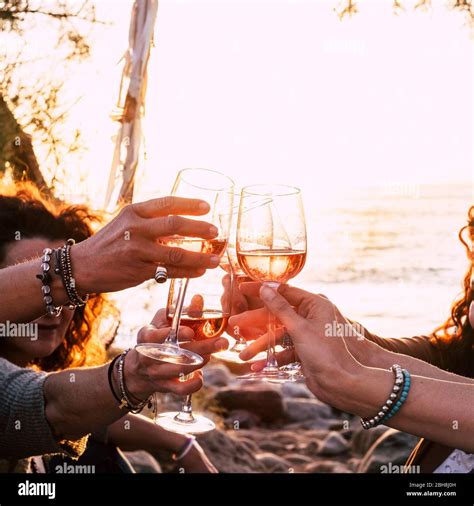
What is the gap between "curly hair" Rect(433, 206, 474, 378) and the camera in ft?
9.92

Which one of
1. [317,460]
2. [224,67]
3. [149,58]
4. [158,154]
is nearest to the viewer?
[149,58]

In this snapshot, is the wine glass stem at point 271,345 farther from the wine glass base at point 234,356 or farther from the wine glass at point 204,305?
the wine glass at point 204,305

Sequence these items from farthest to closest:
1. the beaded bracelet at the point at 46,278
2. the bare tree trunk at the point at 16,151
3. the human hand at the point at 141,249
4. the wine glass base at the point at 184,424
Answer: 1. the bare tree trunk at the point at 16,151
2. the wine glass base at the point at 184,424
3. the beaded bracelet at the point at 46,278
4. the human hand at the point at 141,249

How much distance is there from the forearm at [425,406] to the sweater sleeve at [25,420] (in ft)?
2.81

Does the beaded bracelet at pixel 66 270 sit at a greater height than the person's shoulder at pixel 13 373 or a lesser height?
greater

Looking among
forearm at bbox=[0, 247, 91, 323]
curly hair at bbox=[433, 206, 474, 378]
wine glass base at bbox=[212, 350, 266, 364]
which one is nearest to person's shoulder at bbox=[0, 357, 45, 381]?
forearm at bbox=[0, 247, 91, 323]

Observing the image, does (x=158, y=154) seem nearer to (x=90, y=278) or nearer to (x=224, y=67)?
(x=90, y=278)

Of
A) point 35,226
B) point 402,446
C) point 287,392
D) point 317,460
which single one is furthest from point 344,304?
point 35,226

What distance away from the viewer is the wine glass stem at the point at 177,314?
1.68 metres

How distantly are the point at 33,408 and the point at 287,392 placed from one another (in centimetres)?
774

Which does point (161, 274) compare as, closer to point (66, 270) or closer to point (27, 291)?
point (66, 270)

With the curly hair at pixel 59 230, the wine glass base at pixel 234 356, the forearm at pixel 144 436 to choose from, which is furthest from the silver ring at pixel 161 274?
the forearm at pixel 144 436

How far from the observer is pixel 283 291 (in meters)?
1.77

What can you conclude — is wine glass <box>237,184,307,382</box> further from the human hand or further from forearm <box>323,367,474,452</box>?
forearm <box>323,367,474,452</box>
